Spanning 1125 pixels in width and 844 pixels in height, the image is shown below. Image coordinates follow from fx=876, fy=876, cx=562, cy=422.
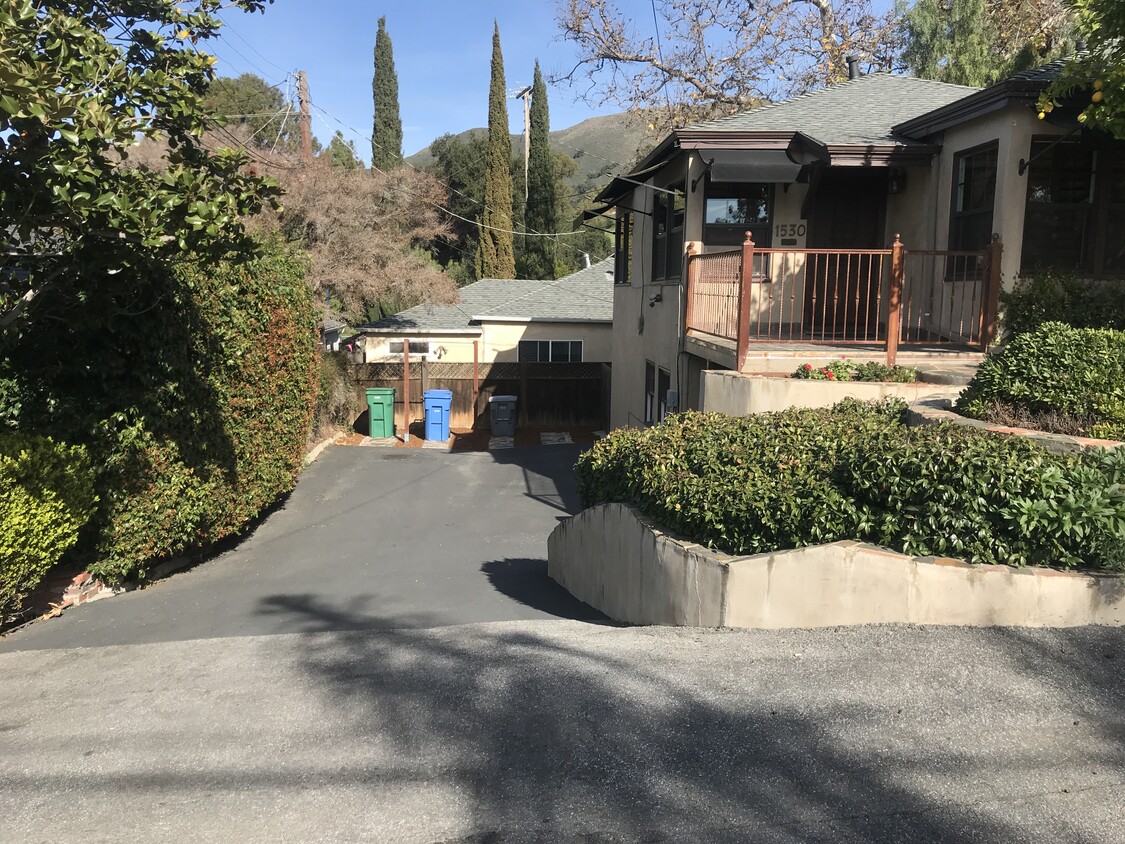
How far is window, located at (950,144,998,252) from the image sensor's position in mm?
10977

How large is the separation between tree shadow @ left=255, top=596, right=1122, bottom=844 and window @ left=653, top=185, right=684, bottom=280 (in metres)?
9.92

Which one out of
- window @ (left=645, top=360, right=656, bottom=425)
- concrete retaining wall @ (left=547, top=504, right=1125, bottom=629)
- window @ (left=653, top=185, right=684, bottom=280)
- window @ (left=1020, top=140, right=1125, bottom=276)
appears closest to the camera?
concrete retaining wall @ (left=547, top=504, right=1125, bottom=629)

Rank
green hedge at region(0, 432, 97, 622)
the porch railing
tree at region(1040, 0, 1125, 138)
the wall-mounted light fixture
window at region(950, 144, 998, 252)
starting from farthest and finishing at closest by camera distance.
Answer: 1. the wall-mounted light fixture
2. window at region(950, 144, 998, 252)
3. the porch railing
4. tree at region(1040, 0, 1125, 138)
5. green hedge at region(0, 432, 97, 622)

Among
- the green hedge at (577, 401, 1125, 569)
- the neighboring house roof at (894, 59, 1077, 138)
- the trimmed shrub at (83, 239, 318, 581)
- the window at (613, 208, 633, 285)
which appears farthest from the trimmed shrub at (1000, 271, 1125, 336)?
the window at (613, 208, 633, 285)

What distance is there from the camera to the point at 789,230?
13.4 m

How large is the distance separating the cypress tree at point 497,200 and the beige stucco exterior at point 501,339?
13857 mm

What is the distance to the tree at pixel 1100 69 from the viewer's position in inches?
304

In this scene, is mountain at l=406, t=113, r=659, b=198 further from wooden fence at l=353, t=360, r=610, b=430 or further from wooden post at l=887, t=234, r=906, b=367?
wooden post at l=887, t=234, r=906, b=367

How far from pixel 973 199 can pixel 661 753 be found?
10.0 meters

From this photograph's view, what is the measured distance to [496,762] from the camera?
12.5 feet

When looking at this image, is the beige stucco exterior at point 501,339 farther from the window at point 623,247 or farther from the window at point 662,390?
the window at point 662,390

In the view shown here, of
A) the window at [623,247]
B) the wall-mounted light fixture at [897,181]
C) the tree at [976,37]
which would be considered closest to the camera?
the wall-mounted light fixture at [897,181]

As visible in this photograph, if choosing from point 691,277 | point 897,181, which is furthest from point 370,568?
point 897,181

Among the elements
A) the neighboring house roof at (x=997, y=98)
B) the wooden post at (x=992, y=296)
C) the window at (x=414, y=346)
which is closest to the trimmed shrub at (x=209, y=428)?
the wooden post at (x=992, y=296)
